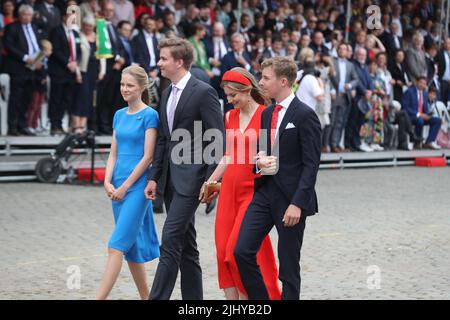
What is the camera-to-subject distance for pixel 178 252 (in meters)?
7.23

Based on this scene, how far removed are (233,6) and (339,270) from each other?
39.7 ft

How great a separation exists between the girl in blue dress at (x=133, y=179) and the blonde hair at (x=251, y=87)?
594 mm

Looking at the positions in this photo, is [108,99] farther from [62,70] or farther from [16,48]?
[16,48]

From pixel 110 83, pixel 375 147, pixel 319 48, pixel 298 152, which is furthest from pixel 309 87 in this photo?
pixel 298 152

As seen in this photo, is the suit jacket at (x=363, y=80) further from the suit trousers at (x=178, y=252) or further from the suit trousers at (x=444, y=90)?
the suit trousers at (x=178, y=252)

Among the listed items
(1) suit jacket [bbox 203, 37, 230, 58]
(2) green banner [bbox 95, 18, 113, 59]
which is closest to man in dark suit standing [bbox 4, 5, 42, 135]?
(2) green banner [bbox 95, 18, 113, 59]

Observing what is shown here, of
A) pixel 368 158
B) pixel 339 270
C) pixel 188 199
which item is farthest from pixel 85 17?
pixel 188 199

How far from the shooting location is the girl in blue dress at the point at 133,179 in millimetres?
7367

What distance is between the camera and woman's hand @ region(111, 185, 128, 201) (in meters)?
7.40

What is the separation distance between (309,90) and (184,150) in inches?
407

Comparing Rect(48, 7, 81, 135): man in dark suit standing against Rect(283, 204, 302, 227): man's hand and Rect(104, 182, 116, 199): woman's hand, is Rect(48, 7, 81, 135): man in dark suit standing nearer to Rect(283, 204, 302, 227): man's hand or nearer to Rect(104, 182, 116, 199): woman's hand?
Rect(104, 182, 116, 199): woman's hand

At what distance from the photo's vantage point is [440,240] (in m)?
11.2

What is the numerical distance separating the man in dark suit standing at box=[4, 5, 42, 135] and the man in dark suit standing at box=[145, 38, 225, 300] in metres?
8.41

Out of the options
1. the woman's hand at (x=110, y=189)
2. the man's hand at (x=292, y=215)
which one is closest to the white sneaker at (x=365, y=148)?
the woman's hand at (x=110, y=189)
